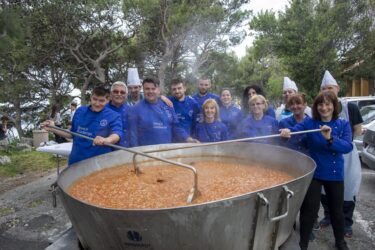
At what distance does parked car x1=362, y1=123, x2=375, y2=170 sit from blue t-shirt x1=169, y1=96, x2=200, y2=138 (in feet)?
10.4

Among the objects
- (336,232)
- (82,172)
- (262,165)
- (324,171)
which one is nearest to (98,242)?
(82,172)

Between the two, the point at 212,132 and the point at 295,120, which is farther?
the point at 212,132

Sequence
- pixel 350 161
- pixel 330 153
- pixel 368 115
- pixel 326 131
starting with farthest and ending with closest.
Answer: pixel 368 115
pixel 350 161
pixel 330 153
pixel 326 131

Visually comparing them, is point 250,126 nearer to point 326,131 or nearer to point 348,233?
point 326,131

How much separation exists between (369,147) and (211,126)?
3.42 metres

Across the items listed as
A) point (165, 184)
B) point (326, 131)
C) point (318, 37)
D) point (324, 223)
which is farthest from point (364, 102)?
point (318, 37)

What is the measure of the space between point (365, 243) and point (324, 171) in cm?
132

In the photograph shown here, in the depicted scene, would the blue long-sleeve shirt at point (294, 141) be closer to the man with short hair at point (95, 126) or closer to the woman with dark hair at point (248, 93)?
the woman with dark hair at point (248, 93)

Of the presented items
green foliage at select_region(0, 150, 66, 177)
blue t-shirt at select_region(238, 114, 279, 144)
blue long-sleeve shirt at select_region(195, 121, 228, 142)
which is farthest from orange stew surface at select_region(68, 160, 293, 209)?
green foliage at select_region(0, 150, 66, 177)

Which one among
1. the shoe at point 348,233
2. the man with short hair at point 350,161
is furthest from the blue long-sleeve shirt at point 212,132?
the shoe at point 348,233

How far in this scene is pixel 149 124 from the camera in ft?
11.6

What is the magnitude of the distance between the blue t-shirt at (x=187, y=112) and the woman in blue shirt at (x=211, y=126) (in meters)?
0.40

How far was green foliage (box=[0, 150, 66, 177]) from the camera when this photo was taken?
8007 mm

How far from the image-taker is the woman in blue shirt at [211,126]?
411cm
